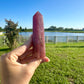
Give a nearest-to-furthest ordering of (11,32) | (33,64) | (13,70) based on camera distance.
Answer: (13,70)
(33,64)
(11,32)

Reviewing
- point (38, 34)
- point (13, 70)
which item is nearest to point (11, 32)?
point (38, 34)

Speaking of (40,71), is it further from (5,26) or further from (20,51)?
(5,26)

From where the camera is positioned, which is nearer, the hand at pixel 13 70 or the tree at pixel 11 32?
the hand at pixel 13 70

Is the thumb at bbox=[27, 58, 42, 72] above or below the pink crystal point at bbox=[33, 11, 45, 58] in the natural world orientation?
below

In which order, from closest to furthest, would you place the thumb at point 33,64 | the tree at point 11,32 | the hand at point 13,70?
the hand at point 13,70 → the thumb at point 33,64 → the tree at point 11,32

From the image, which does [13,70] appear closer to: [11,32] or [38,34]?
[38,34]

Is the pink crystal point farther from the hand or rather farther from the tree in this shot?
the tree

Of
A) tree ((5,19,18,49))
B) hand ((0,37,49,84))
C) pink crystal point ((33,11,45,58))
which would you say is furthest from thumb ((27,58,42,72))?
tree ((5,19,18,49))

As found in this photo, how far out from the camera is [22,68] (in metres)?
1.48

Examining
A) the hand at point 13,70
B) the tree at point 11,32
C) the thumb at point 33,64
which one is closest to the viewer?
the hand at point 13,70

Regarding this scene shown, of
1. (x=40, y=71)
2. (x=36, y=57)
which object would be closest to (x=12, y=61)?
(x=36, y=57)

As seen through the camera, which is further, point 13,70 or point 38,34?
point 38,34

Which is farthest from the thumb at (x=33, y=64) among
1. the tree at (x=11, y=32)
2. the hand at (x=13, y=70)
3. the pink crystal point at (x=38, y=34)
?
the tree at (x=11, y=32)

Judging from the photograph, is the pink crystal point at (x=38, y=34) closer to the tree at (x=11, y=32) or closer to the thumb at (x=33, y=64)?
the thumb at (x=33, y=64)
